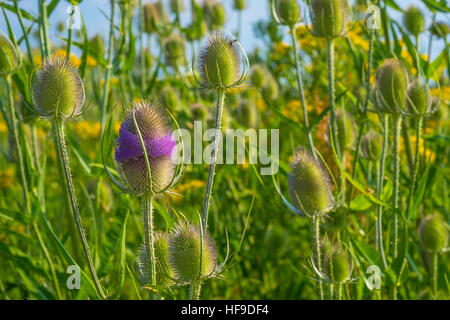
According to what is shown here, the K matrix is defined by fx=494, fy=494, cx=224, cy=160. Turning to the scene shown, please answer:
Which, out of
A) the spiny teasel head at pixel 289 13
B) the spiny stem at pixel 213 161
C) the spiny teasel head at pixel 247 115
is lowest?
the spiny stem at pixel 213 161

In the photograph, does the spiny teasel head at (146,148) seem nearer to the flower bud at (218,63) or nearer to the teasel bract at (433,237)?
the flower bud at (218,63)

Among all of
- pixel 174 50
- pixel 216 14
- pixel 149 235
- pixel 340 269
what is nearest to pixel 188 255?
pixel 149 235

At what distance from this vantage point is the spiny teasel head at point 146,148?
52.6 inches

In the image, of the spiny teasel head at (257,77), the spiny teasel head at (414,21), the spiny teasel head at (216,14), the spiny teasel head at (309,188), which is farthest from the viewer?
the spiny teasel head at (216,14)

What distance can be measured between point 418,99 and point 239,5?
7.87ft

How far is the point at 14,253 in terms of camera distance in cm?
223

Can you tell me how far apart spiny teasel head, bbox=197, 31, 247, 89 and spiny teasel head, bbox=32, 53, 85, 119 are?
1.25 feet

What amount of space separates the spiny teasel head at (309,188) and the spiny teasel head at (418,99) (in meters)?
0.52

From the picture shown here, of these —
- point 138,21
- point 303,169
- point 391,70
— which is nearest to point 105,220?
point 138,21

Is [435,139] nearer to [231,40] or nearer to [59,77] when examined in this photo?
[231,40]

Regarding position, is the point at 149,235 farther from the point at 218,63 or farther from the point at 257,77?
the point at 257,77

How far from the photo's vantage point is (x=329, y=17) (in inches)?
84.3

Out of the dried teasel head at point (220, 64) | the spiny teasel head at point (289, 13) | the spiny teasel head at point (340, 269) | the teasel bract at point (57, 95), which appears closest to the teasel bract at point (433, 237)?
the spiny teasel head at point (340, 269)

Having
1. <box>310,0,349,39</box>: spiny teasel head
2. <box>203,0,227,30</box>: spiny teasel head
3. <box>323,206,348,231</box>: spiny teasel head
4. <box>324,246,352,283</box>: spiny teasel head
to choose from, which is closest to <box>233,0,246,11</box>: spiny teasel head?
<box>203,0,227,30</box>: spiny teasel head
